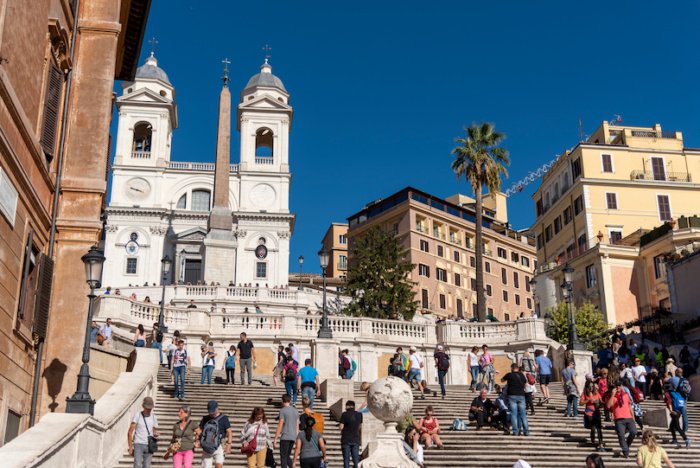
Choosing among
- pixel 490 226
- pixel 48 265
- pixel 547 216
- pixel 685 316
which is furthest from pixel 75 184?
pixel 490 226

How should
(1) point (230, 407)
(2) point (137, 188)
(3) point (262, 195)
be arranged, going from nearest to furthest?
1. (1) point (230, 407)
2. (2) point (137, 188)
3. (3) point (262, 195)

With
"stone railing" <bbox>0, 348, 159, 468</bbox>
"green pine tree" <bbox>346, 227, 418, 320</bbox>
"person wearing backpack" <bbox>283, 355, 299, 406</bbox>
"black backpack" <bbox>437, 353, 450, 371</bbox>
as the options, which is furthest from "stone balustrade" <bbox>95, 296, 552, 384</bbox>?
"green pine tree" <bbox>346, 227, 418, 320</bbox>

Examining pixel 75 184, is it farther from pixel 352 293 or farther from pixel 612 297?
pixel 612 297

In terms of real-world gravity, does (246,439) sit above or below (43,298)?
below

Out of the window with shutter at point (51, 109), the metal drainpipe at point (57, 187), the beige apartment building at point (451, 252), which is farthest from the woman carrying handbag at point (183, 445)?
the beige apartment building at point (451, 252)

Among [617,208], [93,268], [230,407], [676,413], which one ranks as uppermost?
[617,208]

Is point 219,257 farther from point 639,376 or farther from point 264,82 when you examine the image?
point 639,376

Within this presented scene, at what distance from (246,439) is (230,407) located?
6.00 metres

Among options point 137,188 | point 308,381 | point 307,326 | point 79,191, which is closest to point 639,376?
point 308,381

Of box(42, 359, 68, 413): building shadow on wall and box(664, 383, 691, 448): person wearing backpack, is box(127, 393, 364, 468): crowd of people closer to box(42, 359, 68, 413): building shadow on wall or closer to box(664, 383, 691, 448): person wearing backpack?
box(42, 359, 68, 413): building shadow on wall

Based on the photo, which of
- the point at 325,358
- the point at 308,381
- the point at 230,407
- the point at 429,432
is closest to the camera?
the point at 429,432

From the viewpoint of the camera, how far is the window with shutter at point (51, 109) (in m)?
16.1

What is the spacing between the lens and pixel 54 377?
1636 centimetres

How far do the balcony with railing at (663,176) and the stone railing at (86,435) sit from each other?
47052 millimetres
